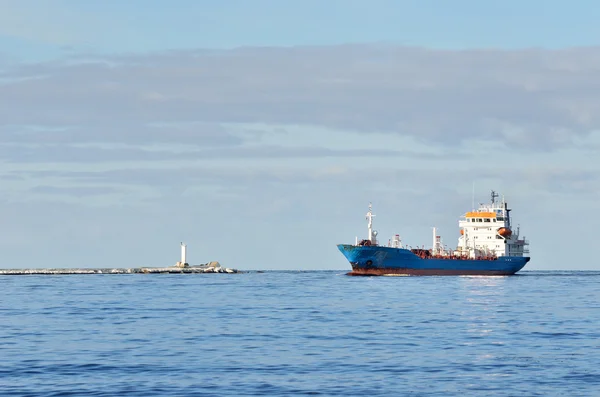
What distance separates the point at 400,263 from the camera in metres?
137

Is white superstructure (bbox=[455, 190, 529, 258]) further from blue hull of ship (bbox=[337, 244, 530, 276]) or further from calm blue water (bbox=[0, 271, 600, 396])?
calm blue water (bbox=[0, 271, 600, 396])

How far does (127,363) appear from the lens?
118 ft

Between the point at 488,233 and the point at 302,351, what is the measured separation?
117097 millimetres

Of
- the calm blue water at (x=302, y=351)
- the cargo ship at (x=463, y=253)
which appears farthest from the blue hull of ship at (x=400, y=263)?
the calm blue water at (x=302, y=351)

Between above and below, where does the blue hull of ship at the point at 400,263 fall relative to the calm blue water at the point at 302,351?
above

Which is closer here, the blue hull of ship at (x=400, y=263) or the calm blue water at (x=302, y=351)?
the calm blue water at (x=302, y=351)

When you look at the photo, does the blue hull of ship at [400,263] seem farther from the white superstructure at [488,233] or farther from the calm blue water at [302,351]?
the calm blue water at [302,351]

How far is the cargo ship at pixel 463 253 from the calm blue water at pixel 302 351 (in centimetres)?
6628

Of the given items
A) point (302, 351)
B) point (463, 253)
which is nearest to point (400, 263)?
point (463, 253)

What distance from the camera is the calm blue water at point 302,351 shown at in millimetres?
30594

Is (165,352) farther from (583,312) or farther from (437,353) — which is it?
(583,312)

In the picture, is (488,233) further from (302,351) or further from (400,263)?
(302,351)

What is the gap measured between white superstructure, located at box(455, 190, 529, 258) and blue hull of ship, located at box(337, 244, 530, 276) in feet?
18.1

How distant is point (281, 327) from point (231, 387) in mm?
21245
